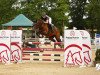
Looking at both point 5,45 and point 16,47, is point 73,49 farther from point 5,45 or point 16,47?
point 5,45

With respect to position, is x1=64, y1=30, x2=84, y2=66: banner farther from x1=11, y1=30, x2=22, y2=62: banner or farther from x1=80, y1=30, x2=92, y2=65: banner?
x1=11, y1=30, x2=22, y2=62: banner

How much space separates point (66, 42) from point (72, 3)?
247 feet

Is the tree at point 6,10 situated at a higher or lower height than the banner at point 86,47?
higher

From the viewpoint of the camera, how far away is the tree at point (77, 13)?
86875 mm

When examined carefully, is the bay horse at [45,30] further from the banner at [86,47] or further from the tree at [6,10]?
the tree at [6,10]

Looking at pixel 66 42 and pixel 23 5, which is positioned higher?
pixel 23 5

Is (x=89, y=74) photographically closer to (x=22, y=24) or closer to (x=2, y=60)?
(x=2, y=60)

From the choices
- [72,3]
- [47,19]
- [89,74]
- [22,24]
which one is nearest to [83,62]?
[89,74]

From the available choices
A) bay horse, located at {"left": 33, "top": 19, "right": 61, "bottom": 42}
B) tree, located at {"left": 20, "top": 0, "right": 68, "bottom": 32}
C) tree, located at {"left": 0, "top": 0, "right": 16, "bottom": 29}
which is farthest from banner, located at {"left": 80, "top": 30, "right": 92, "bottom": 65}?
tree, located at {"left": 0, "top": 0, "right": 16, "bottom": 29}

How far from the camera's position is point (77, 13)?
89.7m

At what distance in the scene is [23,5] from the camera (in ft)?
203

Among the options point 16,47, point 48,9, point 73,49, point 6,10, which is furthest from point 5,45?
point 48,9

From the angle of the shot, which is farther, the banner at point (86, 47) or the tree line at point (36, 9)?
the tree line at point (36, 9)

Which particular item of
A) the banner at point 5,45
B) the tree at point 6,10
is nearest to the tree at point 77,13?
the tree at point 6,10
